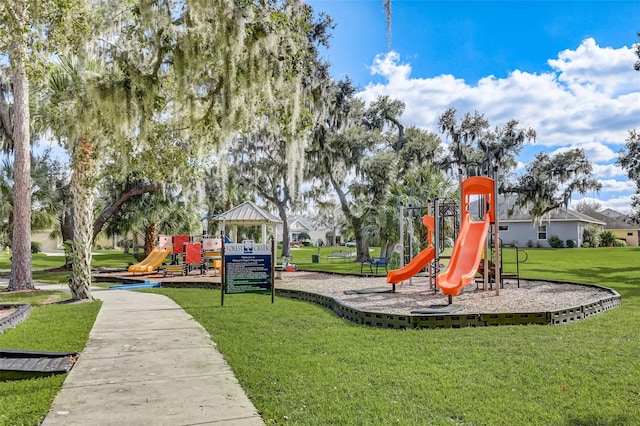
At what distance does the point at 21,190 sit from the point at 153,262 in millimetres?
6236

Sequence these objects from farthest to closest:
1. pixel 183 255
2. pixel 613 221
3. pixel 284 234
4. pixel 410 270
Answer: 1. pixel 613 221
2. pixel 284 234
3. pixel 183 255
4. pixel 410 270

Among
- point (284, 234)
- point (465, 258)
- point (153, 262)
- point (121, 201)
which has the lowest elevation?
point (153, 262)

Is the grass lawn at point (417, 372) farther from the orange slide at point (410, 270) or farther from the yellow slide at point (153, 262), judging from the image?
the yellow slide at point (153, 262)

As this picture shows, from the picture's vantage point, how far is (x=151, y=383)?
4.42 m

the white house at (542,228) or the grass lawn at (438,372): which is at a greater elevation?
the white house at (542,228)

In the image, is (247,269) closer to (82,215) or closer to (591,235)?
(82,215)

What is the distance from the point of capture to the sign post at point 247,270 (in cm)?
970

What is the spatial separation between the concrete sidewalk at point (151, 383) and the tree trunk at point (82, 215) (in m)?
3.95

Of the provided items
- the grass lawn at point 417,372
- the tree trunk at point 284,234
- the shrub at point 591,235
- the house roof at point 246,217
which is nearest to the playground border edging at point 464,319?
the grass lawn at point 417,372

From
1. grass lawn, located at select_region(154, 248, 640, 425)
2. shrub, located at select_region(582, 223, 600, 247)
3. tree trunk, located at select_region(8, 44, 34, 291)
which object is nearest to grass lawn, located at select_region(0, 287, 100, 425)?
tree trunk, located at select_region(8, 44, 34, 291)

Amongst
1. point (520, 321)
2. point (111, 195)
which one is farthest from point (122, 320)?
point (111, 195)

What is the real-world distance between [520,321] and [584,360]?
230 cm

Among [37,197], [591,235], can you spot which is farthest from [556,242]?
[37,197]

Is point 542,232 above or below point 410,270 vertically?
above
